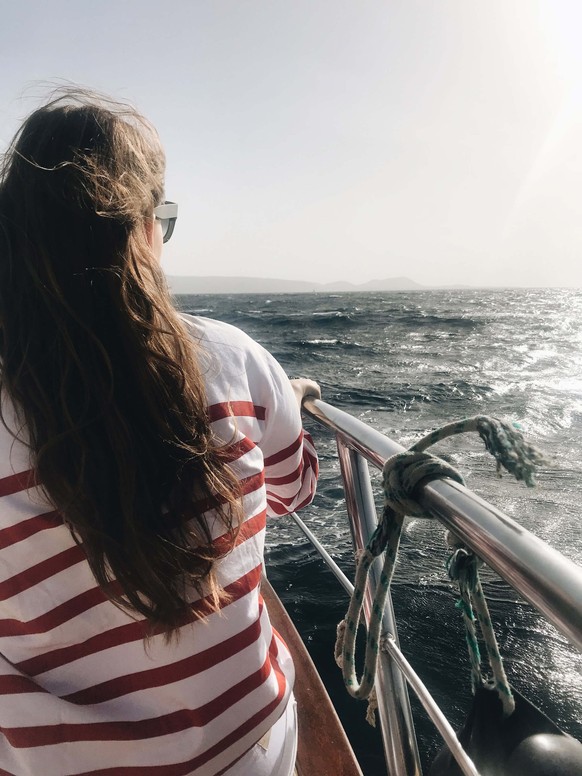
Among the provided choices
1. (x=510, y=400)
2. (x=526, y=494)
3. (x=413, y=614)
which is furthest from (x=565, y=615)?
(x=510, y=400)

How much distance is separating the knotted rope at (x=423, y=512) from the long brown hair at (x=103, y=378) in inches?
7.4

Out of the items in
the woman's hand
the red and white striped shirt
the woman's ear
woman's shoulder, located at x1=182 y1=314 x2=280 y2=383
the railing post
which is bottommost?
the railing post

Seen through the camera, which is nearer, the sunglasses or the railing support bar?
the railing support bar

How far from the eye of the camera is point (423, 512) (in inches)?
24.9

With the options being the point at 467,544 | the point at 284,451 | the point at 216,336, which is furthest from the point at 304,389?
the point at 467,544

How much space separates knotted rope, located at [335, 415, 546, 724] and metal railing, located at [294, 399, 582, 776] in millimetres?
26

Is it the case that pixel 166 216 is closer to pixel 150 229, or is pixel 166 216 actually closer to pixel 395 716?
pixel 150 229

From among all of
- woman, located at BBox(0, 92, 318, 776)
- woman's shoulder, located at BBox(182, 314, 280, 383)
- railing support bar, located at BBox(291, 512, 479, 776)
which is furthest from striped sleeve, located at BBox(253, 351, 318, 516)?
railing support bar, located at BBox(291, 512, 479, 776)

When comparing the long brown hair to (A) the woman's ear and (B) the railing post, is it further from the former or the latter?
(B) the railing post

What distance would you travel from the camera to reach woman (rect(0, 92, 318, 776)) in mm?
623

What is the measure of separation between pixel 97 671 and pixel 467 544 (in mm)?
437

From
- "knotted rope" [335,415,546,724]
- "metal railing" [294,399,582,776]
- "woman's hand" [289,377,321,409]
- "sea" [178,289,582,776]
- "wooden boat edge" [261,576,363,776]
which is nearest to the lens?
"metal railing" [294,399,582,776]

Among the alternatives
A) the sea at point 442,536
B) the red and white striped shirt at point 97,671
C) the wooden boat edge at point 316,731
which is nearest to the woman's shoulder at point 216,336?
the red and white striped shirt at point 97,671

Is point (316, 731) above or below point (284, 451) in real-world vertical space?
below
